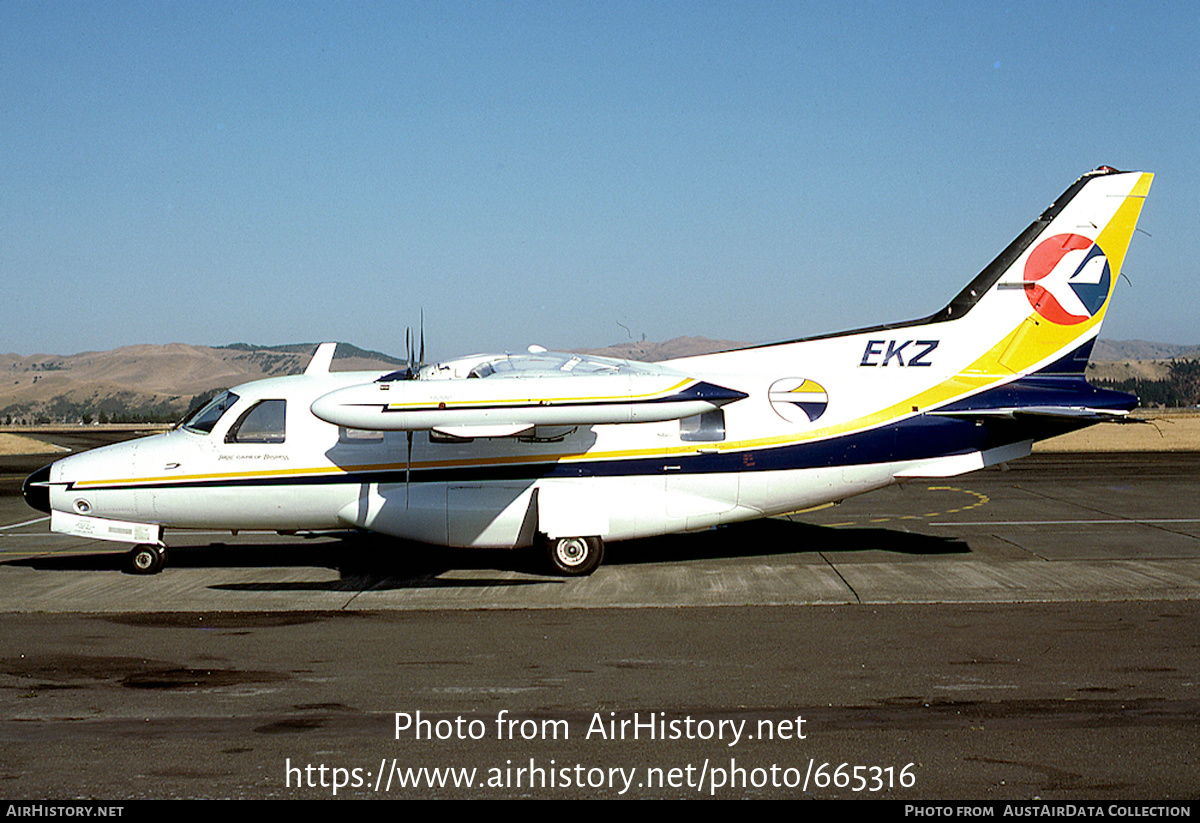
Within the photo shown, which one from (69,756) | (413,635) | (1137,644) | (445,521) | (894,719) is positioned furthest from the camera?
(445,521)

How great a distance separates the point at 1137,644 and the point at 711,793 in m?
6.11

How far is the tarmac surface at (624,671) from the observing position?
7.02 m

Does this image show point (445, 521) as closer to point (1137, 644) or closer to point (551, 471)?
point (551, 471)

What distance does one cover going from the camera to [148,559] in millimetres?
15141

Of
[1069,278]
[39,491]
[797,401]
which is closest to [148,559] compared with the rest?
[39,491]

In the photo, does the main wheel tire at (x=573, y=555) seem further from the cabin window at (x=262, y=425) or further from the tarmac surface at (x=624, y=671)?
the cabin window at (x=262, y=425)

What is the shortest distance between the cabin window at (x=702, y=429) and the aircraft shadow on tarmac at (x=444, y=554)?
230 cm

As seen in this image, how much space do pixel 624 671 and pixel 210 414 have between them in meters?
8.74

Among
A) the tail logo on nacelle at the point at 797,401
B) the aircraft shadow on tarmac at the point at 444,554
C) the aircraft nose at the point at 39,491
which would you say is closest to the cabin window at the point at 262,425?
the aircraft shadow on tarmac at the point at 444,554

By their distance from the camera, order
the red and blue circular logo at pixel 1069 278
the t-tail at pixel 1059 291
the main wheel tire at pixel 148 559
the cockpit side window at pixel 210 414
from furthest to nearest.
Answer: the red and blue circular logo at pixel 1069 278 < the t-tail at pixel 1059 291 < the main wheel tire at pixel 148 559 < the cockpit side window at pixel 210 414

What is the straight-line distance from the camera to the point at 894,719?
26.3 ft

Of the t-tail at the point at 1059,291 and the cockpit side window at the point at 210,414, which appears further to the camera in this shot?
the t-tail at the point at 1059,291

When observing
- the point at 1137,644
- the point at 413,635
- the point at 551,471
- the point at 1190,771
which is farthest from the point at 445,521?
the point at 1190,771

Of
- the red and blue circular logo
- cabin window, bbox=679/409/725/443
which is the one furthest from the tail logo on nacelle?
the red and blue circular logo
